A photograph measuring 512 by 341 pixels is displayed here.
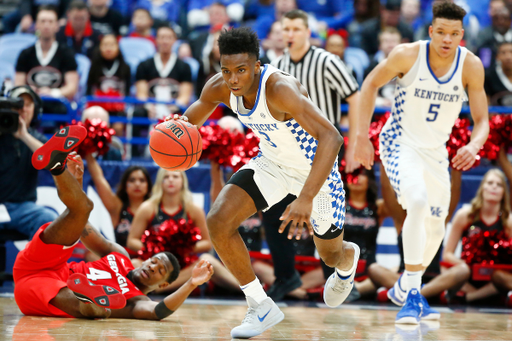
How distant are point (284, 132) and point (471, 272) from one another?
3461mm

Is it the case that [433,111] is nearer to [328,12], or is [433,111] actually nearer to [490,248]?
[490,248]

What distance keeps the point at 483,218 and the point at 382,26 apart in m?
5.08

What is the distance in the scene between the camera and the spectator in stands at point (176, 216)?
6.40 m

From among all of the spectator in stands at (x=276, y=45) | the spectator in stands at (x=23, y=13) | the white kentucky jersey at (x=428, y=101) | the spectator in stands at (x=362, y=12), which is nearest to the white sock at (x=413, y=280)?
the white kentucky jersey at (x=428, y=101)

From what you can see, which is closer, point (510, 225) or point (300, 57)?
point (300, 57)

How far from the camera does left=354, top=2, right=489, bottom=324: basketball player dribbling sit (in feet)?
16.1

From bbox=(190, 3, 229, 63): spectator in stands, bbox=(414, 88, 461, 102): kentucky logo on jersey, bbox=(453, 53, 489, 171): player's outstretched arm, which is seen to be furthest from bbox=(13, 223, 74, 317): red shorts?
bbox=(190, 3, 229, 63): spectator in stands

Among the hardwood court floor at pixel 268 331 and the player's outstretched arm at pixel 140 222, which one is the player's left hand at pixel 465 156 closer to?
the hardwood court floor at pixel 268 331

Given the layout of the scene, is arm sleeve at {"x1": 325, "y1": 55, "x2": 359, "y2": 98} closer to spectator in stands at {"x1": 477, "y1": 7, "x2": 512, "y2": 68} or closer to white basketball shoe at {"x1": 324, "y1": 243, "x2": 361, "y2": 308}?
white basketball shoe at {"x1": 324, "y1": 243, "x2": 361, "y2": 308}

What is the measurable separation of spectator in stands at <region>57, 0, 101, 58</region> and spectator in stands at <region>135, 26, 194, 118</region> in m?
1.30

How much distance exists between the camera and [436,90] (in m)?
5.02

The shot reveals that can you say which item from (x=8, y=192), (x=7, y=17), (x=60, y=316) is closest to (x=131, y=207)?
(x=8, y=192)

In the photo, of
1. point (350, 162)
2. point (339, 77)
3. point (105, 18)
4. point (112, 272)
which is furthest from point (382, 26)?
point (112, 272)

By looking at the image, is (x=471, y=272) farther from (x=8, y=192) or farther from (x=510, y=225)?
(x=8, y=192)
